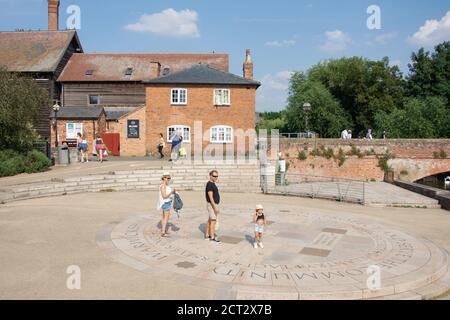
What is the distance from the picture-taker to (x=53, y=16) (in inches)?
1666

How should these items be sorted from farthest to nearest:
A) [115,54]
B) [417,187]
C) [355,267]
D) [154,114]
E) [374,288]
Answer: [115,54] < [154,114] < [417,187] < [355,267] < [374,288]

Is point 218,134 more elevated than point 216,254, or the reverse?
point 218,134

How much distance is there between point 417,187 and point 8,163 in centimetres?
2200

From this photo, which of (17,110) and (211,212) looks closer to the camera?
(211,212)

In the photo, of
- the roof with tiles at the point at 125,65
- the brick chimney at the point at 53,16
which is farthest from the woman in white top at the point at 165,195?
the brick chimney at the point at 53,16

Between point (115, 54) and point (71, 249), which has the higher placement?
point (115, 54)

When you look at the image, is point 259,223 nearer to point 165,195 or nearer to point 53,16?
point 165,195

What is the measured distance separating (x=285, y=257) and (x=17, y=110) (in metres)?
16.7

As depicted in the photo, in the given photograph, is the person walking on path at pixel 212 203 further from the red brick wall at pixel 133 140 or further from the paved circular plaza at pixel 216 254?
the red brick wall at pixel 133 140

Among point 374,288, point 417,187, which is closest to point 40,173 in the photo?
point 374,288

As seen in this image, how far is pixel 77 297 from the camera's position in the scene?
20.9 ft

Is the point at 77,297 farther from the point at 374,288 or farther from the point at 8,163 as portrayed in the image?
the point at 8,163

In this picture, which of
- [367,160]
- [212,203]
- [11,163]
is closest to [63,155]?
[11,163]

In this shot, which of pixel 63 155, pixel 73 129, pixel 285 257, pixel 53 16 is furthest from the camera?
pixel 53 16
